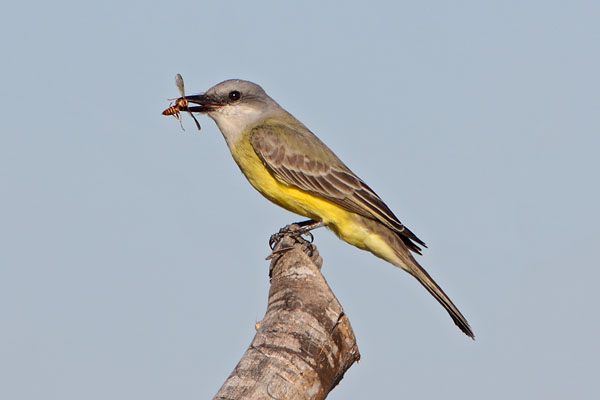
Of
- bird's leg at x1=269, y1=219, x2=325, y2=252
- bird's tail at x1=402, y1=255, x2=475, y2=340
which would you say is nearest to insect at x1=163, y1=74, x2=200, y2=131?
bird's leg at x1=269, y1=219, x2=325, y2=252

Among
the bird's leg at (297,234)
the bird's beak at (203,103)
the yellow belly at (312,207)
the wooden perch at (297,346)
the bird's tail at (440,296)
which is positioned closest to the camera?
the wooden perch at (297,346)

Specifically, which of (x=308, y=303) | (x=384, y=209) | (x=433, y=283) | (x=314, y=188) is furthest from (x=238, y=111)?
(x=308, y=303)

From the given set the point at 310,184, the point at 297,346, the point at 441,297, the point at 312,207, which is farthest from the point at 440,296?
the point at 297,346

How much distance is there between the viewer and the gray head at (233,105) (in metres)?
11.2

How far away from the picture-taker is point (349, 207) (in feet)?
35.8

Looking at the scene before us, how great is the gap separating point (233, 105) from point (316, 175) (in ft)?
4.83

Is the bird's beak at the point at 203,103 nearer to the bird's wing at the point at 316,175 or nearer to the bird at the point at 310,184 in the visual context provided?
the bird at the point at 310,184

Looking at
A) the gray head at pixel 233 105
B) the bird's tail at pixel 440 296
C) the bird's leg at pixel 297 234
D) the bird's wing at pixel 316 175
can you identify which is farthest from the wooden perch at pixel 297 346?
the gray head at pixel 233 105

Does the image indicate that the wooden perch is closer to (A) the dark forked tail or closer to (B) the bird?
(B) the bird

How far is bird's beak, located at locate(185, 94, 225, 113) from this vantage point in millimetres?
11117

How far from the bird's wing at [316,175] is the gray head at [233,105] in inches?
9.9

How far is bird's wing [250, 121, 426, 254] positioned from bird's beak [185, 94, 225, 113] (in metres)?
0.60

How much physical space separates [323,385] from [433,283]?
4.34 m

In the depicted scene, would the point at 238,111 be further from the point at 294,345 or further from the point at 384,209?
the point at 294,345
